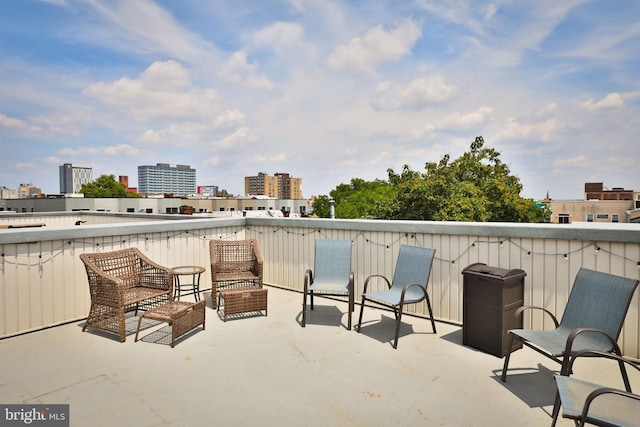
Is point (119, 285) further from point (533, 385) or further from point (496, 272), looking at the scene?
point (533, 385)

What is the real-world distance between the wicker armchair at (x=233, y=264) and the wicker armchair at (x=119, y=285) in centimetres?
78

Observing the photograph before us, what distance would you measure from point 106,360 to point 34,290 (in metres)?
1.57

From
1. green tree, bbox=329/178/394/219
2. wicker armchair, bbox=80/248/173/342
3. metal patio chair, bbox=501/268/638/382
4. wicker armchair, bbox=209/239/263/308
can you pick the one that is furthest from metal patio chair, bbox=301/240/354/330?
green tree, bbox=329/178/394/219

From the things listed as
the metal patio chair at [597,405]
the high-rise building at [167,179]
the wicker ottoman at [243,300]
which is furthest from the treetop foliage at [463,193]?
the high-rise building at [167,179]

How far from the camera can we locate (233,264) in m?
5.53

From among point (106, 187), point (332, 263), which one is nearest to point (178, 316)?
point (332, 263)

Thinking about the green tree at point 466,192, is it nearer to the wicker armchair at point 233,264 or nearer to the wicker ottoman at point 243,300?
the wicker armchair at point 233,264

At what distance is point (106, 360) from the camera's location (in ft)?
11.2

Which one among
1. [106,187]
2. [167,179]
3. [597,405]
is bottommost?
[597,405]

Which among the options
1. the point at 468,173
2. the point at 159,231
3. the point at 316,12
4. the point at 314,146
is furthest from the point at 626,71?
the point at 159,231

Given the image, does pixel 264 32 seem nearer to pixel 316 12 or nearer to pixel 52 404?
pixel 316 12

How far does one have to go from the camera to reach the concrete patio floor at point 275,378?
252cm

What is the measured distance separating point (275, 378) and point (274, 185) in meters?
132

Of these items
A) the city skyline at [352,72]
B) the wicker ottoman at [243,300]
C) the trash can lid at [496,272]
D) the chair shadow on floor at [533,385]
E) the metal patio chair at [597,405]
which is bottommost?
the chair shadow on floor at [533,385]
